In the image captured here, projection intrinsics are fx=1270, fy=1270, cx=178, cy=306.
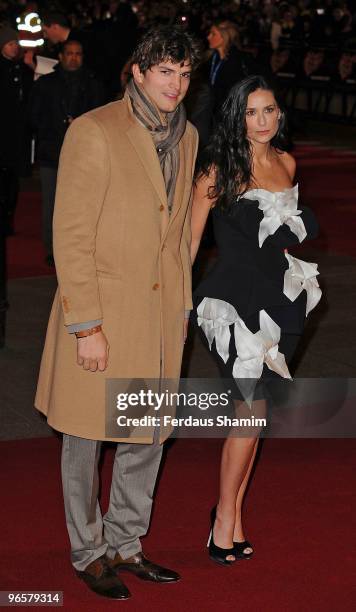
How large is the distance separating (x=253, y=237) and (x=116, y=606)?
5.02 feet

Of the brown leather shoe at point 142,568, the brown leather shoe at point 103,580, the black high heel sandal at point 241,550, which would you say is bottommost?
the black high heel sandal at point 241,550

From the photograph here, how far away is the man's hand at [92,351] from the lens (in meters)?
4.48

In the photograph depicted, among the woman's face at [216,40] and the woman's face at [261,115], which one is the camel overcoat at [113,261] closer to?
the woman's face at [261,115]

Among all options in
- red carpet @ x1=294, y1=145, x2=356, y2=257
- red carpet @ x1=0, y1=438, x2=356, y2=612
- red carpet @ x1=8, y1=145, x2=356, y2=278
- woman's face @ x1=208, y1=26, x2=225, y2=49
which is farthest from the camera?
red carpet @ x1=294, y1=145, x2=356, y2=257

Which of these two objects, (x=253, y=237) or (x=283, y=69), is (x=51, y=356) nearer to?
(x=253, y=237)

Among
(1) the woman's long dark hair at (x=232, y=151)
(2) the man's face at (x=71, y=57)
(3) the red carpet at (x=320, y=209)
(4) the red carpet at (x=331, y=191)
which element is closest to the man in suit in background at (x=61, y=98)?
(2) the man's face at (x=71, y=57)

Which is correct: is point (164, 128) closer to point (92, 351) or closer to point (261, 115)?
point (261, 115)

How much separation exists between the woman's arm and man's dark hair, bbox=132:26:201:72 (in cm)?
68

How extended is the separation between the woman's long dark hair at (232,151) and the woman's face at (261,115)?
2 centimetres

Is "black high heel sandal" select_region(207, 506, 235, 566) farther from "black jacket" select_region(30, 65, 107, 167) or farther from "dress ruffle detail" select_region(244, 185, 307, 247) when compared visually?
"black jacket" select_region(30, 65, 107, 167)

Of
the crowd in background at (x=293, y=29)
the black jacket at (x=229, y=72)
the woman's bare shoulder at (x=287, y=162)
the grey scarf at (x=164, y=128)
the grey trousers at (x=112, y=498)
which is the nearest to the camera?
the grey scarf at (x=164, y=128)

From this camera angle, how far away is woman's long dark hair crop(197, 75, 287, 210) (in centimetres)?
505

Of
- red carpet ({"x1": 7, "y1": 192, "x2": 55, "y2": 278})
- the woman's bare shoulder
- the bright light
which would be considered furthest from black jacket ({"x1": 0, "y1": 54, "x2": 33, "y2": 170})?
the woman's bare shoulder

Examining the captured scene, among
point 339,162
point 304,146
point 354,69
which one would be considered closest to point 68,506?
point 339,162
